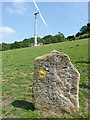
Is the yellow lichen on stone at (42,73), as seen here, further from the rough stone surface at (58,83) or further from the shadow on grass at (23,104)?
the shadow on grass at (23,104)

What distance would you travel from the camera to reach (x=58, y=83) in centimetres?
682

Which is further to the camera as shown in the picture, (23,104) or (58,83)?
(23,104)

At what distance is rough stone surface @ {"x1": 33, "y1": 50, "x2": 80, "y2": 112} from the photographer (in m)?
6.79

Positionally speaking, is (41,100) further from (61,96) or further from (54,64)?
(54,64)

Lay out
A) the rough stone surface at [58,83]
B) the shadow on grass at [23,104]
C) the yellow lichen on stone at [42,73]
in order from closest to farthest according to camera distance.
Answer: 1. the rough stone surface at [58,83]
2. the yellow lichen on stone at [42,73]
3. the shadow on grass at [23,104]

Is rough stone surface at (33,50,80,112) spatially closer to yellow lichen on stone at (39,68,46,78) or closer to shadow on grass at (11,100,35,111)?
yellow lichen on stone at (39,68,46,78)

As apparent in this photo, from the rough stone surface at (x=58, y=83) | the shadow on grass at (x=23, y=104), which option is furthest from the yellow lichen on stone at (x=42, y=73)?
the shadow on grass at (x=23, y=104)

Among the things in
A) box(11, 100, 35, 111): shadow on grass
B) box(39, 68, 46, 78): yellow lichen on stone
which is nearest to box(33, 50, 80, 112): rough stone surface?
box(39, 68, 46, 78): yellow lichen on stone

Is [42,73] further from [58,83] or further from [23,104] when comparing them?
[23,104]

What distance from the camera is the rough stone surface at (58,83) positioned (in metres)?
6.79

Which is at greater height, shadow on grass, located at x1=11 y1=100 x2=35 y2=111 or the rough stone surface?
the rough stone surface

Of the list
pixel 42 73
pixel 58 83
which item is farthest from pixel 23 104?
pixel 58 83

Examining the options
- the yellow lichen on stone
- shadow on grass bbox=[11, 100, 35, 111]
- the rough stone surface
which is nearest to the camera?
the rough stone surface

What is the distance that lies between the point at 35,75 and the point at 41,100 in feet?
4.91
